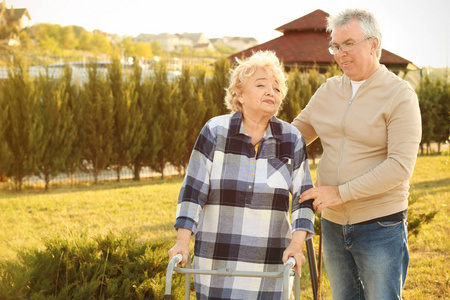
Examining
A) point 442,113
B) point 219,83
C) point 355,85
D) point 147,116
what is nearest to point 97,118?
point 147,116

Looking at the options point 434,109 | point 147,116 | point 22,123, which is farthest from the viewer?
point 434,109

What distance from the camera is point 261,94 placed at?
7.87ft

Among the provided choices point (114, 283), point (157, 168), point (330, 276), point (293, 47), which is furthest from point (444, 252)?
point (293, 47)

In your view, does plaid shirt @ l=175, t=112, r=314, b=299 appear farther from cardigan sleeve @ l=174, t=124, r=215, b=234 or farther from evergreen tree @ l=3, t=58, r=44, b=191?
evergreen tree @ l=3, t=58, r=44, b=191

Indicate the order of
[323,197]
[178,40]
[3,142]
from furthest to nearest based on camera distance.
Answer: [178,40] < [3,142] < [323,197]

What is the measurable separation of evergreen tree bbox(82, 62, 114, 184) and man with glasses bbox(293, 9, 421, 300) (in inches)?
365

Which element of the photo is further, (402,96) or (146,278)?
(146,278)

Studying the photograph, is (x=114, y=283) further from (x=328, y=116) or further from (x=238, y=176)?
(x=328, y=116)

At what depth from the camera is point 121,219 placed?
7320 mm

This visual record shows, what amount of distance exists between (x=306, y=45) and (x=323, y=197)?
1862 centimetres

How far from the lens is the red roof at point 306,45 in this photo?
1925 centimetres

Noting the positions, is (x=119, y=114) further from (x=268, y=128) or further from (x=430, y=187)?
(x=268, y=128)

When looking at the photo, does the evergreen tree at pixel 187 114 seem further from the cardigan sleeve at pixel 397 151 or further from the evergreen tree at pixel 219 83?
the cardigan sleeve at pixel 397 151

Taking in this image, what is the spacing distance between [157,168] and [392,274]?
34.5 ft
